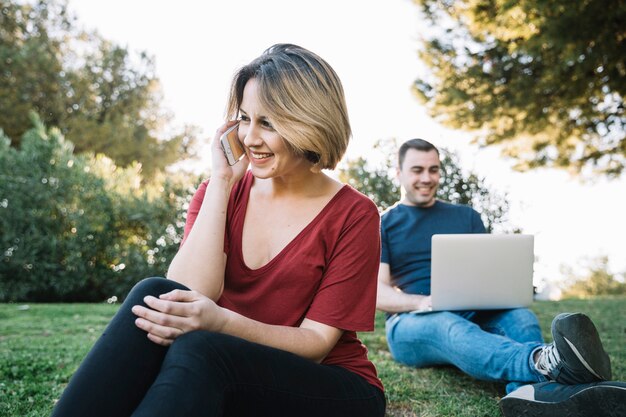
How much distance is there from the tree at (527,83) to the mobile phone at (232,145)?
7.40 m

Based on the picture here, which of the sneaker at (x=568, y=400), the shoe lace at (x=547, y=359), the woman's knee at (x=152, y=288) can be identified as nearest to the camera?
the woman's knee at (x=152, y=288)

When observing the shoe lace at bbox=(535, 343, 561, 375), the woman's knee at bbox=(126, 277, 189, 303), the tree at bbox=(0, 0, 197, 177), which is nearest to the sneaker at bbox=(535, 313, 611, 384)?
the shoe lace at bbox=(535, 343, 561, 375)

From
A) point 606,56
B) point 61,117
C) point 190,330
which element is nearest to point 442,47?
point 606,56

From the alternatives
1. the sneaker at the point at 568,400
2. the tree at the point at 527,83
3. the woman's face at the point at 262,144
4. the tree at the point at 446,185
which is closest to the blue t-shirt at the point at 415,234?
the sneaker at the point at 568,400

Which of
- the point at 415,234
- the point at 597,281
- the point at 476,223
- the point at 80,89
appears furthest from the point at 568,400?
the point at 80,89

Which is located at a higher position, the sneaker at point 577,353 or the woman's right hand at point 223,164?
the woman's right hand at point 223,164

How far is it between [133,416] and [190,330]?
0.91 ft

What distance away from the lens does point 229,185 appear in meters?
2.09

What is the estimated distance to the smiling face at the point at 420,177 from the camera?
12.4 feet

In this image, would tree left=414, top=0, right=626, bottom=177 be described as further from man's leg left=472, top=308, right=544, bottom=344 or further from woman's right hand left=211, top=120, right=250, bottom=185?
woman's right hand left=211, top=120, right=250, bottom=185

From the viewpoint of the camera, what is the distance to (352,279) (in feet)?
6.00

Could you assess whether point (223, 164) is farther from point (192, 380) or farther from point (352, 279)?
point (192, 380)

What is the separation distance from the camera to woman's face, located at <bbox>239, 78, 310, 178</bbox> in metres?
1.92

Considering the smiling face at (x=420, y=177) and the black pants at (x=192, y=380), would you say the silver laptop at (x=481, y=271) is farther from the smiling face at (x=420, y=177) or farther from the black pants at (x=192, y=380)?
the black pants at (x=192, y=380)
